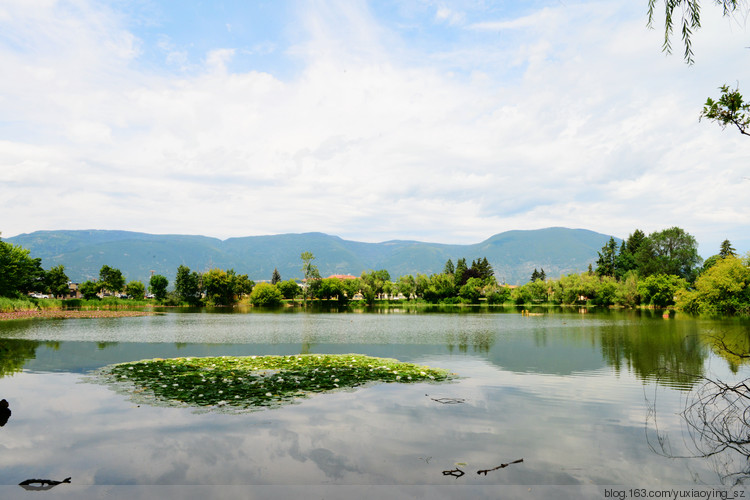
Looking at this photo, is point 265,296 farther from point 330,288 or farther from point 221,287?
point 330,288

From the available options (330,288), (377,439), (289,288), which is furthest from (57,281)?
(377,439)

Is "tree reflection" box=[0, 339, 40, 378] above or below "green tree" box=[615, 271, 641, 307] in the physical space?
below

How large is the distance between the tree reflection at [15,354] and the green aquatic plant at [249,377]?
4.61 meters

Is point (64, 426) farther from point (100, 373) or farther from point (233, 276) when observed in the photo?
point (233, 276)

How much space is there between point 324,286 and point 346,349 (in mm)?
112740

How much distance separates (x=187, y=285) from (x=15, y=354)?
363ft

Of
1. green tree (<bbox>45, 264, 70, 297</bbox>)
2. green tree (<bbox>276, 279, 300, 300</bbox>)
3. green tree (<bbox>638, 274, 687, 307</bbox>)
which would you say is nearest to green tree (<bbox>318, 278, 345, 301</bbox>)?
green tree (<bbox>276, 279, 300, 300</bbox>)

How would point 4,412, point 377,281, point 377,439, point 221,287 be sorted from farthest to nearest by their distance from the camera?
point 377,281, point 221,287, point 4,412, point 377,439

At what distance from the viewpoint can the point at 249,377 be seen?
728 inches

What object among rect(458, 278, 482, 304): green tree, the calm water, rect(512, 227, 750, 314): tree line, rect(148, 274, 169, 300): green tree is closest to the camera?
the calm water

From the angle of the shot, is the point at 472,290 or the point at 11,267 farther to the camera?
the point at 472,290

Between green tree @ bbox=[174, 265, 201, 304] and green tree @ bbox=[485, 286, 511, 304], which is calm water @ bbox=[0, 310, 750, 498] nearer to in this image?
green tree @ bbox=[174, 265, 201, 304]

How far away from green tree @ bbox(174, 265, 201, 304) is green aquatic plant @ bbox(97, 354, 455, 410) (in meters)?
116

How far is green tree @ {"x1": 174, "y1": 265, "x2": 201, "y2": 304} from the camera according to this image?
130 metres
